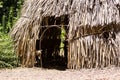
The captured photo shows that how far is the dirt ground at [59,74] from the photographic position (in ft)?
37.1

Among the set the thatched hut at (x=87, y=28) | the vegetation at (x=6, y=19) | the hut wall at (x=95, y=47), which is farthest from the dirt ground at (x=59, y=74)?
the vegetation at (x=6, y=19)

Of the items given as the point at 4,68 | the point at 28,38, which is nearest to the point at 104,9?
the point at 28,38

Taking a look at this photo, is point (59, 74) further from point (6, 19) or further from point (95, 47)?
point (6, 19)

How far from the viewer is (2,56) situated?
46.2ft

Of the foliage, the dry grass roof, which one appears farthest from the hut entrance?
the foliage

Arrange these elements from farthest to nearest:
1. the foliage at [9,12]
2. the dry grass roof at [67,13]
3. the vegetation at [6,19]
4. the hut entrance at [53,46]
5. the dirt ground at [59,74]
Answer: the foliage at [9,12]
the hut entrance at [53,46]
the vegetation at [6,19]
the dry grass roof at [67,13]
the dirt ground at [59,74]

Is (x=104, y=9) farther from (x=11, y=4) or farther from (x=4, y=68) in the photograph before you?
(x=11, y=4)

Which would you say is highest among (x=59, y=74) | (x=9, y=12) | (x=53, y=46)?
(x=9, y=12)

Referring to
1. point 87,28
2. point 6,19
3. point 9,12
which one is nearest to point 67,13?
point 87,28

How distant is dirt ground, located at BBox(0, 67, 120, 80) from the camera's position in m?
11.3

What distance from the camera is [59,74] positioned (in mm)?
12102

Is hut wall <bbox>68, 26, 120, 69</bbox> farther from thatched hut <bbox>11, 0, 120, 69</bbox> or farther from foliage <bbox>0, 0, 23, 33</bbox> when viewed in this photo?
foliage <bbox>0, 0, 23, 33</bbox>

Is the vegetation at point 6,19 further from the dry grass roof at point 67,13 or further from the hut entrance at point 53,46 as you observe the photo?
the hut entrance at point 53,46

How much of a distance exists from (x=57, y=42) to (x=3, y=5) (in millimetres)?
5321
